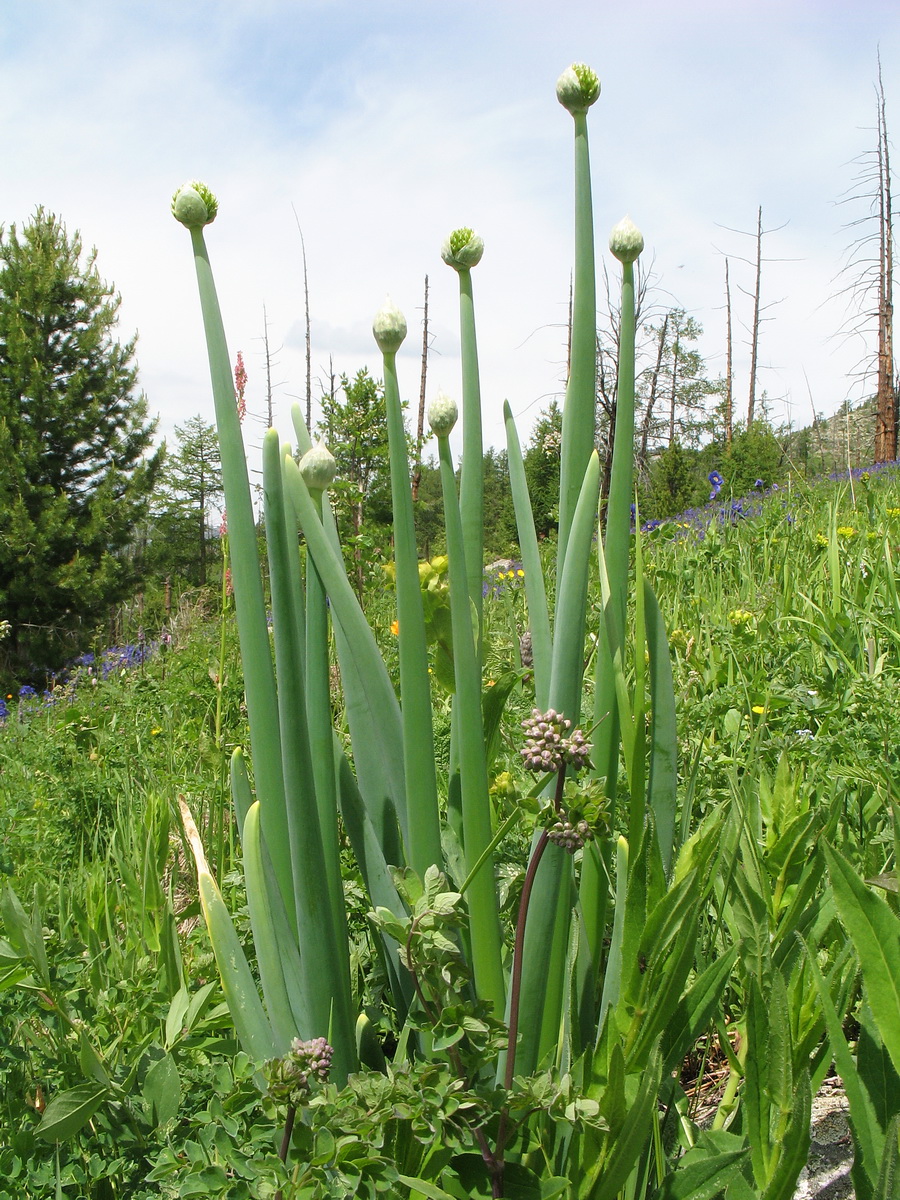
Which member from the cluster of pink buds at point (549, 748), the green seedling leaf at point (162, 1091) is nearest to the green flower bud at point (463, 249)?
the cluster of pink buds at point (549, 748)

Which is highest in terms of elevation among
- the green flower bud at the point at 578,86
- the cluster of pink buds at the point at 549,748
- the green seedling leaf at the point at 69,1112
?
the green flower bud at the point at 578,86

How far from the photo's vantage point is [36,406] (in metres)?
22.3

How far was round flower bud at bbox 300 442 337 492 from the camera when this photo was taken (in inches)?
32.0

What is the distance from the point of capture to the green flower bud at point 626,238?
914 mm

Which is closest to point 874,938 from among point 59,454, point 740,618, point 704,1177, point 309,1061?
point 704,1177

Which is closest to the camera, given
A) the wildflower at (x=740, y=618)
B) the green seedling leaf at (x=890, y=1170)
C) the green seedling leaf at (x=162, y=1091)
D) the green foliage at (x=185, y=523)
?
the green seedling leaf at (x=890, y=1170)

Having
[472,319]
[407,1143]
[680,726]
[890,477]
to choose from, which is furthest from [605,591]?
[890,477]

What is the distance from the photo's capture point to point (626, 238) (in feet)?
3.00

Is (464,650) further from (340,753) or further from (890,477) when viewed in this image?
(890,477)

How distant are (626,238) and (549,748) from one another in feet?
1.99

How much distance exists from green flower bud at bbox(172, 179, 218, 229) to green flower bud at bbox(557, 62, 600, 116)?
0.39m

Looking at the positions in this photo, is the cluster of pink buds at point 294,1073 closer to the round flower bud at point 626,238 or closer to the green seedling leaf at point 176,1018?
the green seedling leaf at point 176,1018

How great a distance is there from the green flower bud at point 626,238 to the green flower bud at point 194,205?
0.45 metres

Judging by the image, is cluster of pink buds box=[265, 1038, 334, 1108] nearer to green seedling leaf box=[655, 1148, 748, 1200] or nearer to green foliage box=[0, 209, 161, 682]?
green seedling leaf box=[655, 1148, 748, 1200]
